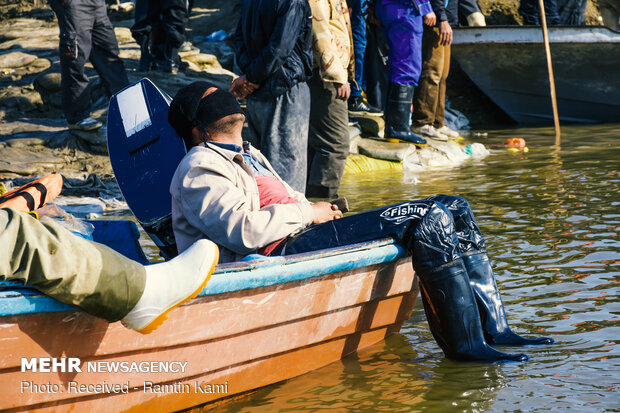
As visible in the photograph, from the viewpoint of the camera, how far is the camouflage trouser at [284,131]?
674 cm

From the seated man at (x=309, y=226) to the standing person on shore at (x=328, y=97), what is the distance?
341 centimetres

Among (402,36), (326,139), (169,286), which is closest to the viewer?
(169,286)

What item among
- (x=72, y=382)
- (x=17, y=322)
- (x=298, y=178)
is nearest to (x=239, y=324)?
(x=72, y=382)

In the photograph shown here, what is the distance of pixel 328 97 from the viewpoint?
779 centimetres

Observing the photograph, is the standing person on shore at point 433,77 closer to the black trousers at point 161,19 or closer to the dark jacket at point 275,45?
the black trousers at point 161,19

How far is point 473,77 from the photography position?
1381 centimetres

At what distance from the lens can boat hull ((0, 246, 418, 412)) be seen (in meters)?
3.15

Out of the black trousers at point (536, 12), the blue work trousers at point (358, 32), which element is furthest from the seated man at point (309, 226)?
the black trousers at point (536, 12)

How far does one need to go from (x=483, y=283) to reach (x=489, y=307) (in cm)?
12

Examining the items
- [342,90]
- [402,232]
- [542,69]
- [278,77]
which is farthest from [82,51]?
[542,69]

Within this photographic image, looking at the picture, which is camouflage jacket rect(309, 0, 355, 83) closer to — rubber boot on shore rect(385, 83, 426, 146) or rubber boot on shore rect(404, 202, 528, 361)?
rubber boot on shore rect(385, 83, 426, 146)

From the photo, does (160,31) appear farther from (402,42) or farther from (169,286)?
(169,286)

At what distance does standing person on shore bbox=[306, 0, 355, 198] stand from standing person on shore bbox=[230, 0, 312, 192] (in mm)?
744

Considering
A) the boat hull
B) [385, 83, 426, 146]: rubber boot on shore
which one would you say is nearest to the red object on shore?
[385, 83, 426, 146]: rubber boot on shore
